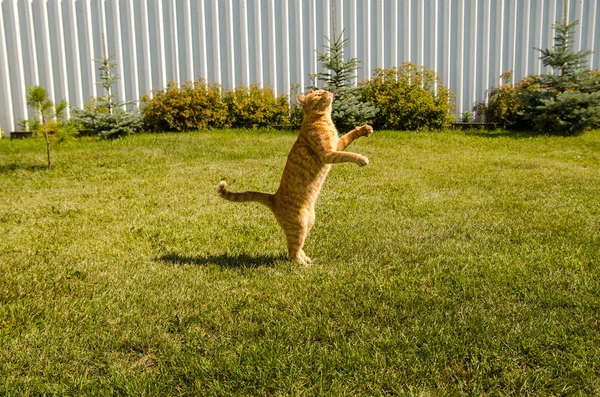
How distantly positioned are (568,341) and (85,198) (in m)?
5.45

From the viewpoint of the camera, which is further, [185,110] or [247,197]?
[185,110]

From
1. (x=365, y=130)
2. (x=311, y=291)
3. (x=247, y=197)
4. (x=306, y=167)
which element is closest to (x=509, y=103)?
(x=365, y=130)

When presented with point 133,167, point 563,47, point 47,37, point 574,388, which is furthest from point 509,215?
point 47,37

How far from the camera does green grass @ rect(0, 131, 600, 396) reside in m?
2.47

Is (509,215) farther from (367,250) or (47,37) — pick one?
(47,37)

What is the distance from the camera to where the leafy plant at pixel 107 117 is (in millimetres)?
10320

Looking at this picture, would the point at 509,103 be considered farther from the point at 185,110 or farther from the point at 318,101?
the point at 318,101

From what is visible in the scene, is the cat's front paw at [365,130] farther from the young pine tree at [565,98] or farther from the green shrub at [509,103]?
the green shrub at [509,103]

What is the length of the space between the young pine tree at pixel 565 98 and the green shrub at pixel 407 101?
71.4 inches

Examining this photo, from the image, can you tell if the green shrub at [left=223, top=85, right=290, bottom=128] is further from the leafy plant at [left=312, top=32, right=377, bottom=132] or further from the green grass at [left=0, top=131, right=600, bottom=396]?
the green grass at [left=0, top=131, right=600, bottom=396]

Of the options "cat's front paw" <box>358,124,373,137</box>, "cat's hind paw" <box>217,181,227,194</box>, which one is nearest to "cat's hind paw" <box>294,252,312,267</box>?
"cat's hind paw" <box>217,181,227,194</box>

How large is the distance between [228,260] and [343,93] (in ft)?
24.9

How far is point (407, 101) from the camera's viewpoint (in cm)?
1116

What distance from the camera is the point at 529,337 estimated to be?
273 cm
